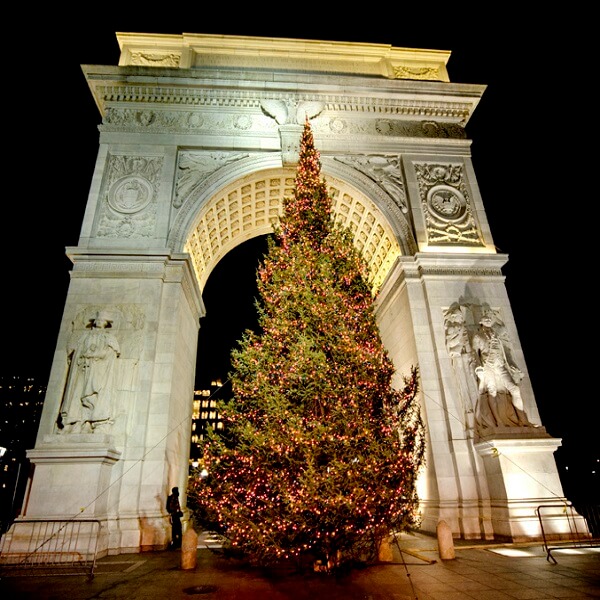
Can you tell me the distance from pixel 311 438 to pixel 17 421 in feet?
113

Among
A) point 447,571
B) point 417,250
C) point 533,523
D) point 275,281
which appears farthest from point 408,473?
point 417,250

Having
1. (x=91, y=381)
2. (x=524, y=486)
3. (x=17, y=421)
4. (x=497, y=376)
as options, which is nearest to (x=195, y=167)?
(x=91, y=381)

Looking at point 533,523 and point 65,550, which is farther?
point 533,523

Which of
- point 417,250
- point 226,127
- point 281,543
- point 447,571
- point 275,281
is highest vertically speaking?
point 226,127

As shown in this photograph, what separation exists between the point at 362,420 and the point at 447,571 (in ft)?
9.29

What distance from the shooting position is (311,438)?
6680 mm

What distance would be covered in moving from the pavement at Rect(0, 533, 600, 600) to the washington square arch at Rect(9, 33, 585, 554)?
2021 mm

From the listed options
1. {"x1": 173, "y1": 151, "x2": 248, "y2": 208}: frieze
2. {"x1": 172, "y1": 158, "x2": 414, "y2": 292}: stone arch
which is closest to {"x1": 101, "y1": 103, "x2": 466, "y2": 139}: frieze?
{"x1": 173, "y1": 151, "x2": 248, "y2": 208}: frieze

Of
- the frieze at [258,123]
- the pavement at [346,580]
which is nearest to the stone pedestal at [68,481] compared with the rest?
the pavement at [346,580]

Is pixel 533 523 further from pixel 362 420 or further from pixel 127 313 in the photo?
→ pixel 127 313

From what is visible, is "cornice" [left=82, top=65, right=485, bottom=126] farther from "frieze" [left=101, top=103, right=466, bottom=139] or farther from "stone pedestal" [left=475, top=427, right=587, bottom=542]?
"stone pedestal" [left=475, top=427, right=587, bottom=542]

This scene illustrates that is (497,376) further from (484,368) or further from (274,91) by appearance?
(274,91)

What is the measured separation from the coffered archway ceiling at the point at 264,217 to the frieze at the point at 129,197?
1.69 metres

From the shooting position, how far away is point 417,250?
14.5 m
